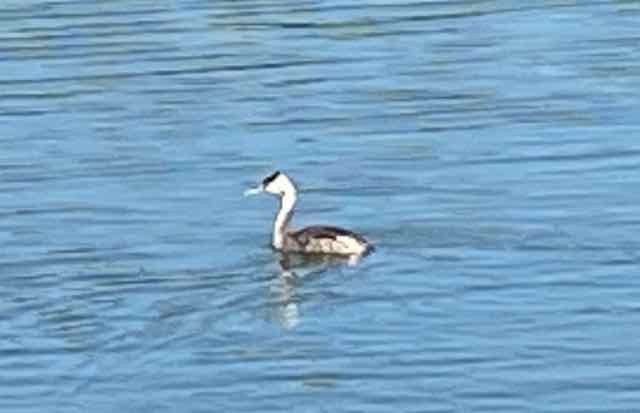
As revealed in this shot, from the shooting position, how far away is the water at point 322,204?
20.5 metres

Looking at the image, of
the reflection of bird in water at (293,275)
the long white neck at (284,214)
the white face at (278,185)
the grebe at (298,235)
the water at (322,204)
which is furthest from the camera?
the white face at (278,185)

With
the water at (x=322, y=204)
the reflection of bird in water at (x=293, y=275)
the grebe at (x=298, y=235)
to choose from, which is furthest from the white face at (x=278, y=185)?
the reflection of bird in water at (x=293, y=275)

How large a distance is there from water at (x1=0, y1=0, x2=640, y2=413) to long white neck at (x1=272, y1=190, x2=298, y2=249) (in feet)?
0.55

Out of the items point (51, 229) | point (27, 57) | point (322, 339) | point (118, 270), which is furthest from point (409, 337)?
point (27, 57)

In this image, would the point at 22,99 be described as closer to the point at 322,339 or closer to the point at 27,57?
the point at 27,57

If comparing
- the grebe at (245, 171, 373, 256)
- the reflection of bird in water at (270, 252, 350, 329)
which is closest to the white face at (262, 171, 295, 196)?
the grebe at (245, 171, 373, 256)

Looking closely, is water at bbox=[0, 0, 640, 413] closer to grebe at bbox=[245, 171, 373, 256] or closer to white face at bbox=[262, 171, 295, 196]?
grebe at bbox=[245, 171, 373, 256]

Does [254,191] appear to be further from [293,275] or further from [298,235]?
[293,275]

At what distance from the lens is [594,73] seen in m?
31.7

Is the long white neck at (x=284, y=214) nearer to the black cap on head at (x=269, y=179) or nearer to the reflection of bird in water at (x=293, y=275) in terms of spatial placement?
the black cap on head at (x=269, y=179)

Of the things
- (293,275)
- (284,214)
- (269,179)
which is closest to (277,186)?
(269,179)

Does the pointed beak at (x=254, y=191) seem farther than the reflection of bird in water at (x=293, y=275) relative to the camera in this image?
Yes

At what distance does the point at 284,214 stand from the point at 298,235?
0.65 metres

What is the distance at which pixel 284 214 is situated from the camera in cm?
2555
